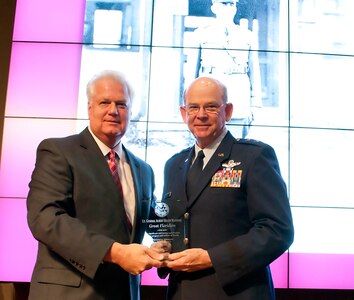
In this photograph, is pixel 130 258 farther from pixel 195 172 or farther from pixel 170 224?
pixel 195 172

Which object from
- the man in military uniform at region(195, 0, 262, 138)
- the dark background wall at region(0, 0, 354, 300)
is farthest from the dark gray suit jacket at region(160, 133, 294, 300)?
the man in military uniform at region(195, 0, 262, 138)

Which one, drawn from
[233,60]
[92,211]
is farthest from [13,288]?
[233,60]

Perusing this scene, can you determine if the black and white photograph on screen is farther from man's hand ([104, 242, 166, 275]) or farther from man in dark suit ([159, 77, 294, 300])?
man's hand ([104, 242, 166, 275])

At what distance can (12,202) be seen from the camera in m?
3.03

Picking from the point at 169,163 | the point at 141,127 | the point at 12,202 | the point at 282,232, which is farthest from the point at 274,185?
the point at 12,202

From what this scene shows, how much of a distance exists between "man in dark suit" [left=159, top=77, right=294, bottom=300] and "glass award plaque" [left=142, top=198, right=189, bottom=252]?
0.03 m

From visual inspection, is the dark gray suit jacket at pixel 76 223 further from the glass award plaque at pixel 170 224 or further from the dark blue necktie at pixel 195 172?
the dark blue necktie at pixel 195 172

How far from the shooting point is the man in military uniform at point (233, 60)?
3.21 m

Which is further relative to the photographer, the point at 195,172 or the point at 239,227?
the point at 195,172

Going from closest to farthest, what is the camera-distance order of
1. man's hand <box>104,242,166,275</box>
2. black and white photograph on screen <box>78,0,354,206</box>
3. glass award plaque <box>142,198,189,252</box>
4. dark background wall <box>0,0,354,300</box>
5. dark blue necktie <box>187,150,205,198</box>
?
man's hand <box>104,242,166,275</box> < glass award plaque <box>142,198,189,252</box> < dark blue necktie <box>187,150,205,198</box> < dark background wall <box>0,0,354,300</box> < black and white photograph on screen <box>78,0,354,206</box>

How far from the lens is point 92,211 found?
5.67 ft

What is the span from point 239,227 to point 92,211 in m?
0.65

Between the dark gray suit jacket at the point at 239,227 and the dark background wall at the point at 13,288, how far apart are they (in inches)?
48.7

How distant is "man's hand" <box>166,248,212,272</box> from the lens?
5.42 ft
